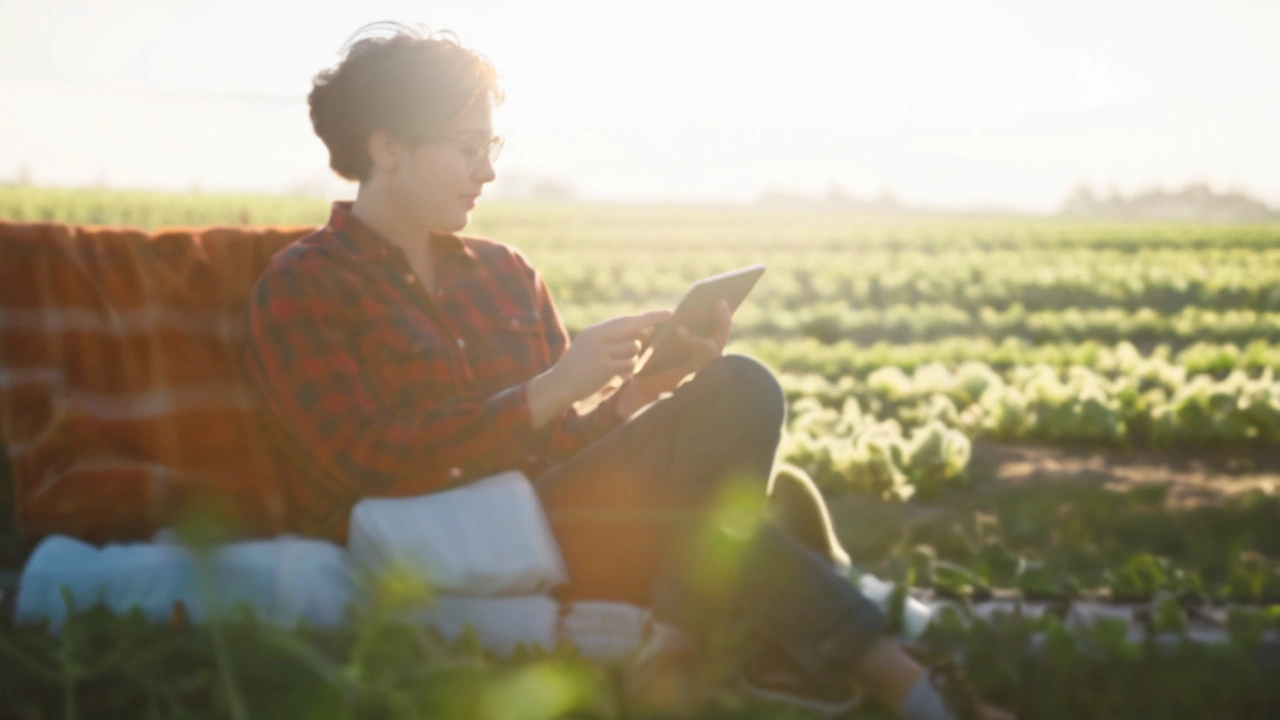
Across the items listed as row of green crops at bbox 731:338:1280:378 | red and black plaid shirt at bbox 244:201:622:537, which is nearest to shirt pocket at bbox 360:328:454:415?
red and black plaid shirt at bbox 244:201:622:537

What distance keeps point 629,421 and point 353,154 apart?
902mm

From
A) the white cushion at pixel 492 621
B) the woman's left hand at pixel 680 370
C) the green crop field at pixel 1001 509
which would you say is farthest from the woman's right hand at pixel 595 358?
the green crop field at pixel 1001 509

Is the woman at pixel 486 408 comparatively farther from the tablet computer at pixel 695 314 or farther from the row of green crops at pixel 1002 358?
the row of green crops at pixel 1002 358

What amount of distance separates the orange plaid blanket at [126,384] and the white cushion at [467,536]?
0.42 metres

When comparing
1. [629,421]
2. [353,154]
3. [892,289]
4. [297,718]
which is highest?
[353,154]

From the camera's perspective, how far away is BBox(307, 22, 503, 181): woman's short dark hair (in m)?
2.84

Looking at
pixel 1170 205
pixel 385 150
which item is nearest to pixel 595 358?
pixel 385 150

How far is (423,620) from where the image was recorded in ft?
8.36

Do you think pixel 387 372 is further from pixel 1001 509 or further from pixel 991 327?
pixel 991 327

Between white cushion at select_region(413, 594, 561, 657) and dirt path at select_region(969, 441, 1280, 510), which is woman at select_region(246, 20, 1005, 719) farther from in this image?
dirt path at select_region(969, 441, 1280, 510)

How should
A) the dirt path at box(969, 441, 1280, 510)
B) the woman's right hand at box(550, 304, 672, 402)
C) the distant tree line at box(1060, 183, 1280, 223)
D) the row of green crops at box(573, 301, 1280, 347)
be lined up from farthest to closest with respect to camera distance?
the distant tree line at box(1060, 183, 1280, 223)
the row of green crops at box(573, 301, 1280, 347)
the dirt path at box(969, 441, 1280, 510)
the woman's right hand at box(550, 304, 672, 402)

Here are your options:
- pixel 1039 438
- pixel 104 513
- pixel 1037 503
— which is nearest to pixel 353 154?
pixel 104 513

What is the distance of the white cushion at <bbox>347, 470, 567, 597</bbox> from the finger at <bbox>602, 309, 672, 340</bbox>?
15.1 inches

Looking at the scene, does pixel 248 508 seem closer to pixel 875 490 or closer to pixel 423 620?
pixel 423 620
